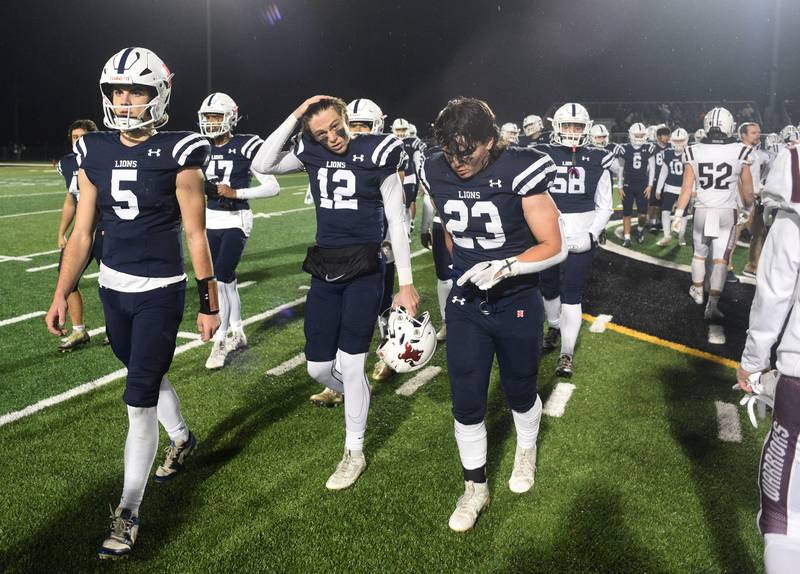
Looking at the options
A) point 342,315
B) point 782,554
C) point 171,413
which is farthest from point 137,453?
point 782,554

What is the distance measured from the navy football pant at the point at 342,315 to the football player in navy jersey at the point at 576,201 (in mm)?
2177

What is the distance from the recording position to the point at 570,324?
18.5 ft

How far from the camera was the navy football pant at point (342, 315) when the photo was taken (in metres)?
3.93

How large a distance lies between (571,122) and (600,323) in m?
2.41

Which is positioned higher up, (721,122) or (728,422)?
(721,122)

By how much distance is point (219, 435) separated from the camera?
449 centimetres

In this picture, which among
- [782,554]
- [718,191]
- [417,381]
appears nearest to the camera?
[782,554]

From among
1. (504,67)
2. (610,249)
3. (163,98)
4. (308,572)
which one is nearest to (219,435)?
(308,572)

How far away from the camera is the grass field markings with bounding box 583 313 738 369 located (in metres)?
5.97

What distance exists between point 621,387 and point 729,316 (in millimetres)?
2849

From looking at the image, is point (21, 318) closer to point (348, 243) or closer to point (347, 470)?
point (348, 243)

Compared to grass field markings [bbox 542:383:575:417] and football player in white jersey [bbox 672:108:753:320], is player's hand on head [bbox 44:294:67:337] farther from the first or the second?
football player in white jersey [bbox 672:108:753:320]

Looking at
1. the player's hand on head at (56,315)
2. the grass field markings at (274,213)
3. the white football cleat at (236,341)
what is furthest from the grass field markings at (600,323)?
the grass field markings at (274,213)

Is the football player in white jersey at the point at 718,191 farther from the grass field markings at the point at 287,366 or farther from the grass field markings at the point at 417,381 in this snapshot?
the grass field markings at the point at 287,366
